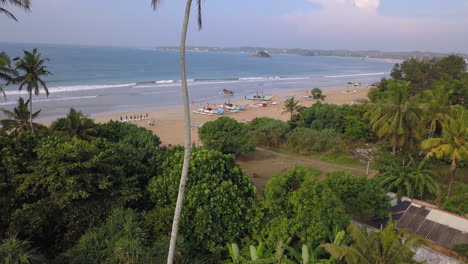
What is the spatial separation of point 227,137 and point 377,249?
14.1 meters

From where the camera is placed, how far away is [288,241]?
31.0 ft

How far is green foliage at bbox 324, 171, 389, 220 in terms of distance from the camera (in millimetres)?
12609

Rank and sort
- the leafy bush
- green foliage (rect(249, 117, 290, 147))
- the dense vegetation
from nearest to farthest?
the dense vegetation < the leafy bush < green foliage (rect(249, 117, 290, 147))

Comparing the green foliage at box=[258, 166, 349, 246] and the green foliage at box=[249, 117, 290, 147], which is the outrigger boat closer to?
the green foliage at box=[249, 117, 290, 147]

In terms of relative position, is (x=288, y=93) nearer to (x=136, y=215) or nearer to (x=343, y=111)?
(x=343, y=111)

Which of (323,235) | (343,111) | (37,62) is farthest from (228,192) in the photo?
(343,111)

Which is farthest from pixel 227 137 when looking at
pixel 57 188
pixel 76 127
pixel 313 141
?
pixel 57 188

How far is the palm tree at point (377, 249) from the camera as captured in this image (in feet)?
26.5

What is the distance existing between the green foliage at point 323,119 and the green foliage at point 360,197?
15.1 meters

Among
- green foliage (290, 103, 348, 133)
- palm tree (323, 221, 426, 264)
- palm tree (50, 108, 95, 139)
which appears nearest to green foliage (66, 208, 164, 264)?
palm tree (323, 221, 426, 264)

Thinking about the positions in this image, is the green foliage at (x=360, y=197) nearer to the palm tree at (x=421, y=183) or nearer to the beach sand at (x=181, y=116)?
the palm tree at (x=421, y=183)

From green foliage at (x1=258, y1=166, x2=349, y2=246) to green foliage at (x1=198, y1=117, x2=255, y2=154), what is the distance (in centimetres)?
1023

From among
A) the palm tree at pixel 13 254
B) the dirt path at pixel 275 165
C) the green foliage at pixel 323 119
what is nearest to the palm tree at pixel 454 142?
the dirt path at pixel 275 165

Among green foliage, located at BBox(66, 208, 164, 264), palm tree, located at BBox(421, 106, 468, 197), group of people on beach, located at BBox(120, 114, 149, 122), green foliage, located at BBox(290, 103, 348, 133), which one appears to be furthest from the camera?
group of people on beach, located at BBox(120, 114, 149, 122)
